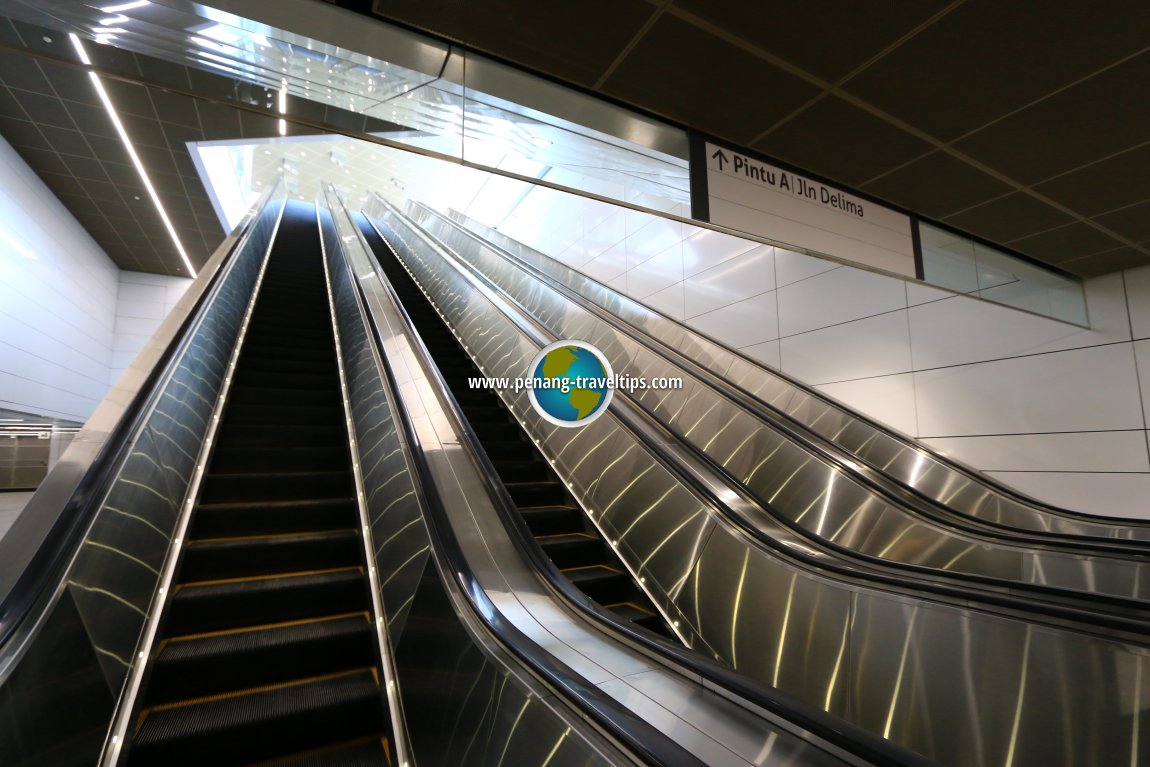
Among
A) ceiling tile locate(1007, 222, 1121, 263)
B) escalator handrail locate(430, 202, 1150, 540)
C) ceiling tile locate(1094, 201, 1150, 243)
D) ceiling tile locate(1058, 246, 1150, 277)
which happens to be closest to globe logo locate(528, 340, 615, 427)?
escalator handrail locate(430, 202, 1150, 540)

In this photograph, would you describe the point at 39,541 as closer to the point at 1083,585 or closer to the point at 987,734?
the point at 987,734

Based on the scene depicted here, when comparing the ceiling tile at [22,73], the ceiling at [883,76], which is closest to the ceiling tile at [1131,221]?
the ceiling at [883,76]

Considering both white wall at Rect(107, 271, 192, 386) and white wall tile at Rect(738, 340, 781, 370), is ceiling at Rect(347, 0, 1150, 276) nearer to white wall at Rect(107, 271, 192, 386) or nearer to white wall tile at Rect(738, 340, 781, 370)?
white wall tile at Rect(738, 340, 781, 370)

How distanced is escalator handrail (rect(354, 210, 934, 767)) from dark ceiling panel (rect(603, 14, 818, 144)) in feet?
6.97

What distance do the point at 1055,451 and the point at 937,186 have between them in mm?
2816

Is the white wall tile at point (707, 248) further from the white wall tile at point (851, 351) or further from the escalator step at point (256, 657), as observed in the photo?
the escalator step at point (256, 657)

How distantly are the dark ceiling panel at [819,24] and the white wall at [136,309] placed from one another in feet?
43.8

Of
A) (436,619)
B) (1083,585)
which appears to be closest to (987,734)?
(1083,585)

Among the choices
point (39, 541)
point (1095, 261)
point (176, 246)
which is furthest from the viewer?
point (176, 246)

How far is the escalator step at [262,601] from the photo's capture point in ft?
8.42

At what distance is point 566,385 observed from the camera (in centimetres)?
605

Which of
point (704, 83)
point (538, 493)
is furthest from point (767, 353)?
point (704, 83)

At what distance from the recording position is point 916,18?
6.87ft

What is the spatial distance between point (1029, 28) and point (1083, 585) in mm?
2619
